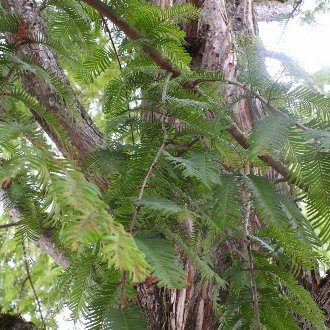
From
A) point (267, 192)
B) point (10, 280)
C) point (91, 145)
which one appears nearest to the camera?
point (267, 192)

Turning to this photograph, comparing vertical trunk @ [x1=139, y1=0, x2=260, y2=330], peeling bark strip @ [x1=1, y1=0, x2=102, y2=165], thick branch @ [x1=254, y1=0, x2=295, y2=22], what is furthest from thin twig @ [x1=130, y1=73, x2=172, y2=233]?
thick branch @ [x1=254, y1=0, x2=295, y2=22]

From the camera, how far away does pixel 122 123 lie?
1.20 meters

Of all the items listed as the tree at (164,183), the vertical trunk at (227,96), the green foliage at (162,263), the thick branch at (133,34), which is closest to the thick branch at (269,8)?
the vertical trunk at (227,96)

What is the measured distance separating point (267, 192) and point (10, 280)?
3093 mm

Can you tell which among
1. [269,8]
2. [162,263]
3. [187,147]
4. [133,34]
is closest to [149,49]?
[133,34]

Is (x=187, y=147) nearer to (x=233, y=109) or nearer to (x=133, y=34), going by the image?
(x=133, y=34)

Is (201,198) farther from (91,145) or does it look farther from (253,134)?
(91,145)

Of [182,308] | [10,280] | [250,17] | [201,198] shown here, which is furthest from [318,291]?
[10,280]

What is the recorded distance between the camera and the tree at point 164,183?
62 centimetres

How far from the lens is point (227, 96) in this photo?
77.7 inches

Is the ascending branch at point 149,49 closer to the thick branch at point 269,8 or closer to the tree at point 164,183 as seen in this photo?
the tree at point 164,183

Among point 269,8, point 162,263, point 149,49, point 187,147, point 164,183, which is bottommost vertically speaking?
point 162,263

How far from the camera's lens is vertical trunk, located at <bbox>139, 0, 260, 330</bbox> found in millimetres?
1637

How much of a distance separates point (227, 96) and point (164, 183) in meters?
1.14
